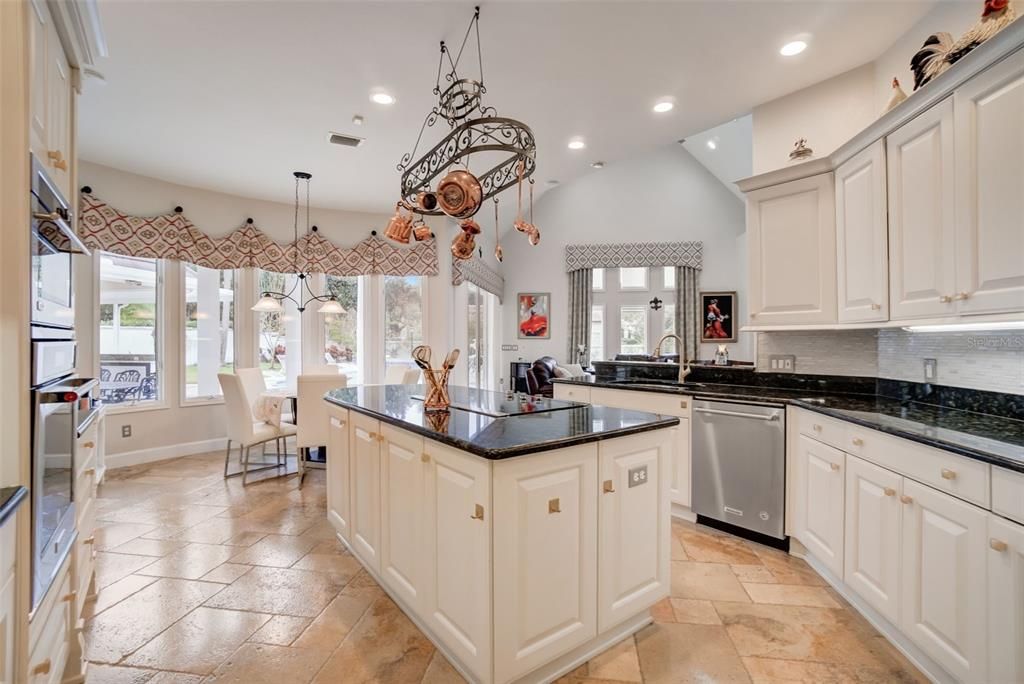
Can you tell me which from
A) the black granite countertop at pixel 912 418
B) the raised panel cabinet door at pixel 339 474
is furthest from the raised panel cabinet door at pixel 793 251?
the raised panel cabinet door at pixel 339 474

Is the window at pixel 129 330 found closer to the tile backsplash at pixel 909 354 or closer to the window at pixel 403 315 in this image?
the window at pixel 403 315

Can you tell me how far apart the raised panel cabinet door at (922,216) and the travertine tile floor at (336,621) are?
4.68 ft

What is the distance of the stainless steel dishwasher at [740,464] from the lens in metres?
2.54

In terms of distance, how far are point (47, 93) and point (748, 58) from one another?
3.15m

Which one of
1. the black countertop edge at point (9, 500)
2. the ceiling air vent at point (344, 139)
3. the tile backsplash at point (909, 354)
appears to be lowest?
the black countertop edge at point (9, 500)

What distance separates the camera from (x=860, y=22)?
7.67 ft

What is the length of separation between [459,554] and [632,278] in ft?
26.9

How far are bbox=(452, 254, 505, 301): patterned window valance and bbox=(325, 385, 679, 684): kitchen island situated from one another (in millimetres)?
4025

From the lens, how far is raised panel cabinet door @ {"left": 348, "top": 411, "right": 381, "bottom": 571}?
2.10 metres

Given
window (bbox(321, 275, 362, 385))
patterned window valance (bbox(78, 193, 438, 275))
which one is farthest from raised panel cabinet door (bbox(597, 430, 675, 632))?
window (bbox(321, 275, 362, 385))

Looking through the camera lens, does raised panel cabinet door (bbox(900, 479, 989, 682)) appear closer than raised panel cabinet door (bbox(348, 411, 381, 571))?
Yes

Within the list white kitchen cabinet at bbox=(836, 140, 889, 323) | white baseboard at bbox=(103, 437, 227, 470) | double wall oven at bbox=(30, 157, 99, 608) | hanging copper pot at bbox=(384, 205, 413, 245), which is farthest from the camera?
white baseboard at bbox=(103, 437, 227, 470)

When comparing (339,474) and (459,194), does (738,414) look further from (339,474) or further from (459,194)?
(339,474)

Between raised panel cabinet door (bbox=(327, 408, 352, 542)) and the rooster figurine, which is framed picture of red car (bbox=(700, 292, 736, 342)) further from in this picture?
raised panel cabinet door (bbox=(327, 408, 352, 542))
